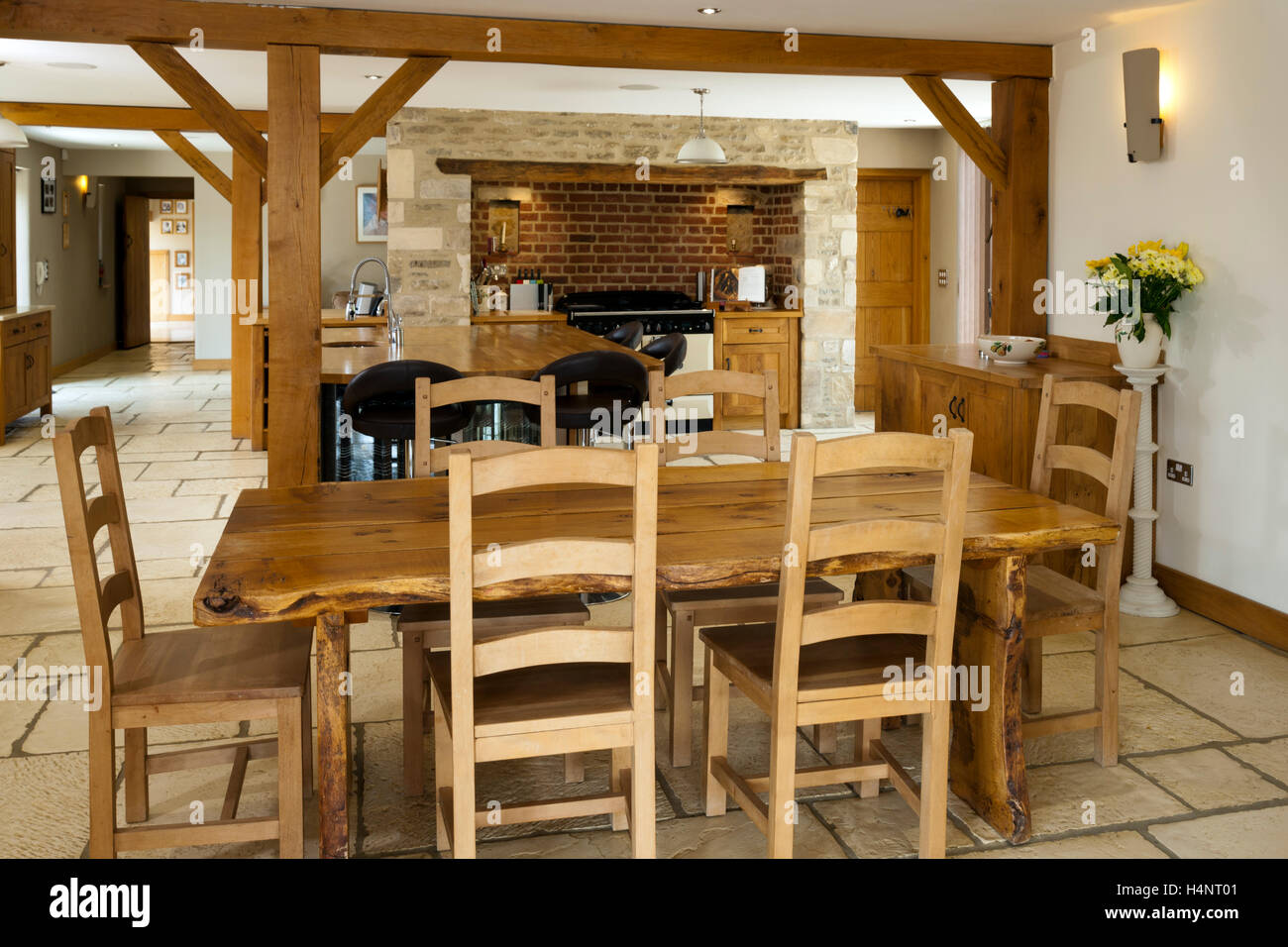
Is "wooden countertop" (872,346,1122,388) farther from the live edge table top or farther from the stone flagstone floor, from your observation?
the live edge table top

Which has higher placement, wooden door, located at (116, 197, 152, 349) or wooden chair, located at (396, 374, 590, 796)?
wooden door, located at (116, 197, 152, 349)

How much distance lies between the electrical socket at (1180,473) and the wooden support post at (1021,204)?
1.12 metres

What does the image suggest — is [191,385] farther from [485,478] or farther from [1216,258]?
[485,478]

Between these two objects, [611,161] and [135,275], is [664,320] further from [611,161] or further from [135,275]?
[135,275]

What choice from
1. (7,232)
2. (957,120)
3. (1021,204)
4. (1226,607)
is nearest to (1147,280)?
(1021,204)

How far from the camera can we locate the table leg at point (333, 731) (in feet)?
8.16

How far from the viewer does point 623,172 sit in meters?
9.11

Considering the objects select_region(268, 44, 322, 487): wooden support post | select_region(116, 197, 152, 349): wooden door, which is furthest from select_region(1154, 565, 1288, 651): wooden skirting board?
select_region(116, 197, 152, 349): wooden door

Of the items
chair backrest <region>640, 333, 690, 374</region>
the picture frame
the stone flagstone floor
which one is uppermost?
the picture frame

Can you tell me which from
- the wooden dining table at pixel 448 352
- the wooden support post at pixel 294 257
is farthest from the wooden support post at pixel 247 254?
the wooden support post at pixel 294 257

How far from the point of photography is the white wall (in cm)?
436

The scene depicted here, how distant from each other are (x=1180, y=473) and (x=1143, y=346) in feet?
1.89

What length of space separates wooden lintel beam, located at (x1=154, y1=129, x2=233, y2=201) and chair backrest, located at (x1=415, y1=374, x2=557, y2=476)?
5731 mm
